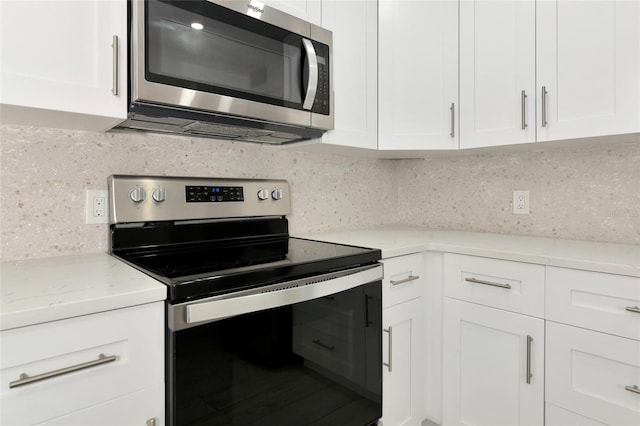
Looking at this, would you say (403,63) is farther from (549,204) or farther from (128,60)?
(128,60)

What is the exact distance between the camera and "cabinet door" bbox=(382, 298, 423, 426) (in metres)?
1.49

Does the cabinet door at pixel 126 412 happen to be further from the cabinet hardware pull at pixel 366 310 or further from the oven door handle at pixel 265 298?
the cabinet hardware pull at pixel 366 310

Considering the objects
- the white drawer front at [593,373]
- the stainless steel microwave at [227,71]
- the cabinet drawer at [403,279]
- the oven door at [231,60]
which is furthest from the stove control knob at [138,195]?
the white drawer front at [593,373]

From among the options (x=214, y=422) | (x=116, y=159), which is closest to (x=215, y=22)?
(x=116, y=159)

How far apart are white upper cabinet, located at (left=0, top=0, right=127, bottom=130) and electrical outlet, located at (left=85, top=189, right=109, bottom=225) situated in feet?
0.91

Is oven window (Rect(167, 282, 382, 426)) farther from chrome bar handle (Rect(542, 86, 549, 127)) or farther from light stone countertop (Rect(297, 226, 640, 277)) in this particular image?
chrome bar handle (Rect(542, 86, 549, 127))

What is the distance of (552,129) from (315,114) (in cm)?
97

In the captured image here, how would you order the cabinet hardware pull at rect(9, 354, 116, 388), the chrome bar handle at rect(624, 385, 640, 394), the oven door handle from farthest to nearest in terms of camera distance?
the chrome bar handle at rect(624, 385, 640, 394) < the oven door handle < the cabinet hardware pull at rect(9, 354, 116, 388)

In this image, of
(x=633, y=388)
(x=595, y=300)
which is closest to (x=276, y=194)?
(x=595, y=300)

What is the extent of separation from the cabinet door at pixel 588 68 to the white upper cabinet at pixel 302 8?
91 centimetres

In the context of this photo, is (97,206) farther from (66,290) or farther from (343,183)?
(343,183)

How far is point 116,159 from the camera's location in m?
1.35

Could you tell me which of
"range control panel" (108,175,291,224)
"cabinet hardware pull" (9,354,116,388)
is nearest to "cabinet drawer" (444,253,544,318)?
"range control panel" (108,175,291,224)

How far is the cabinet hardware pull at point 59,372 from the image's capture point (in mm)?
705
